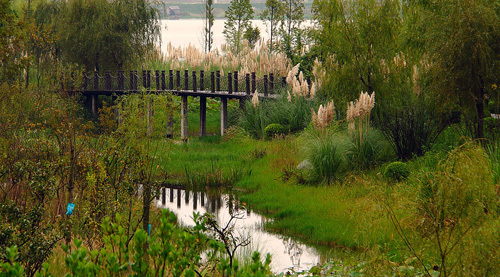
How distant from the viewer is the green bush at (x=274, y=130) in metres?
18.6

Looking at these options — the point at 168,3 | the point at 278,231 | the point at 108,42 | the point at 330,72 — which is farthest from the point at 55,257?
the point at 168,3

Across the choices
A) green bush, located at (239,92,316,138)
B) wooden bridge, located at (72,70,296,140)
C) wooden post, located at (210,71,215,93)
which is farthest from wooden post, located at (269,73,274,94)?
wooden post, located at (210,71,215,93)

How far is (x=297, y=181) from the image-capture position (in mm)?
14031

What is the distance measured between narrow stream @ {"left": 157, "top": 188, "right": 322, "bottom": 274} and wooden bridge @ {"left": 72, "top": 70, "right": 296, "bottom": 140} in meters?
4.81

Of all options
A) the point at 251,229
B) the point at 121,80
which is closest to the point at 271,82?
the point at 121,80

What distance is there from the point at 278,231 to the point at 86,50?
1810 centimetres

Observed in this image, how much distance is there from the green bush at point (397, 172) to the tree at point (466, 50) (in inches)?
59.6

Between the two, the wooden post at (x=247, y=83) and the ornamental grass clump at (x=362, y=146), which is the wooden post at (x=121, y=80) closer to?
the wooden post at (x=247, y=83)

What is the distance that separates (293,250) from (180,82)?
15.2 m

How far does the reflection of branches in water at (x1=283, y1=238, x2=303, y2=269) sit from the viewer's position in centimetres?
976

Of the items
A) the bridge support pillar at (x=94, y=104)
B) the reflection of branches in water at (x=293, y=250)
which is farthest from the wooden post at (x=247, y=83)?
the reflection of branches in water at (x=293, y=250)

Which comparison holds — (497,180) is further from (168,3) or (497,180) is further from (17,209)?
(168,3)

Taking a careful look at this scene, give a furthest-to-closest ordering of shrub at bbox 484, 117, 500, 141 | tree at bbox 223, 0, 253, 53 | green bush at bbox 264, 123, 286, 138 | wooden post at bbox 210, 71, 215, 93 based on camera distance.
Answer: tree at bbox 223, 0, 253, 53 → wooden post at bbox 210, 71, 215, 93 → green bush at bbox 264, 123, 286, 138 → shrub at bbox 484, 117, 500, 141

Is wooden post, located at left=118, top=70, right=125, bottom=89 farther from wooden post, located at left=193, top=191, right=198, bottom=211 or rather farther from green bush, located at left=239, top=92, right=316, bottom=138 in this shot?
wooden post, located at left=193, top=191, right=198, bottom=211
